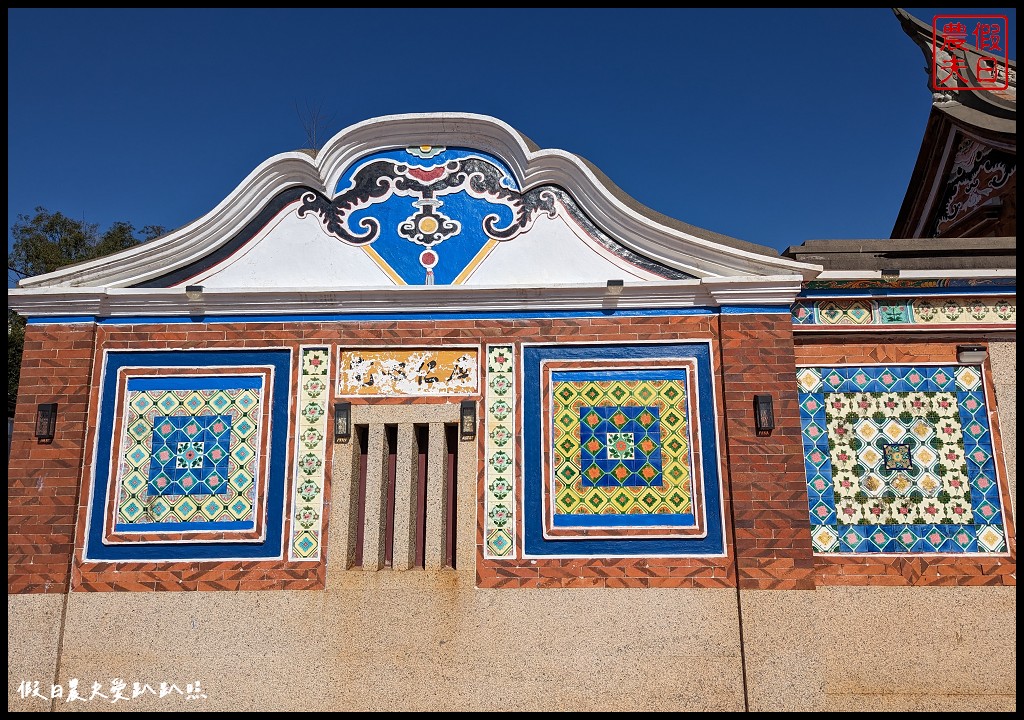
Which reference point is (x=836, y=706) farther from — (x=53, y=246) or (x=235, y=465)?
(x=53, y=246)

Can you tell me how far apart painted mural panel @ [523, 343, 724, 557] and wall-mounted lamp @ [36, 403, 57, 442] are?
403 cm

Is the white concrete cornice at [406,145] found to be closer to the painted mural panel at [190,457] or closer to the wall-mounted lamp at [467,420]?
the painted mural panel at [190,457]

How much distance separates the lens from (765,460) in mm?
6852

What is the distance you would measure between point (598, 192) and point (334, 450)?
3216 mm

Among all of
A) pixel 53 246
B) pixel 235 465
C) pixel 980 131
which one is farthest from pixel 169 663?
pixel 53 246

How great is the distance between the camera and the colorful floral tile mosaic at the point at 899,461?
6.88 metres

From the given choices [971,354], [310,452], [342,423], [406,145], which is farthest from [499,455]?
[971,354]

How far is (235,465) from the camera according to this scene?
701cm

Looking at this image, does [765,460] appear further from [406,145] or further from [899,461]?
[406,145]

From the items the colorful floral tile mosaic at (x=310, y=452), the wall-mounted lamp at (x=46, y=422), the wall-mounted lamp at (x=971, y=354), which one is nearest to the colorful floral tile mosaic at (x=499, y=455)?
the colorful floral tile mosaic at (x=310, y=452)

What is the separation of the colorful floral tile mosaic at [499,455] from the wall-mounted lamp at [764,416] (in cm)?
204

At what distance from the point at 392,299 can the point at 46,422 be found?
312 centimetres

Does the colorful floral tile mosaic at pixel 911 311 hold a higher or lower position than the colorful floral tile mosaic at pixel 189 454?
higher

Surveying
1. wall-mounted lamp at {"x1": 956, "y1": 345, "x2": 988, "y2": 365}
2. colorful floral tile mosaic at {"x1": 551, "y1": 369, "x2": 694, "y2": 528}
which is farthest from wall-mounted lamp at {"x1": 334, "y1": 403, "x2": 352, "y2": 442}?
wall-mounted lamp at {"x1": 956, "y1": 345, "x2": 988, "y2": 365}
